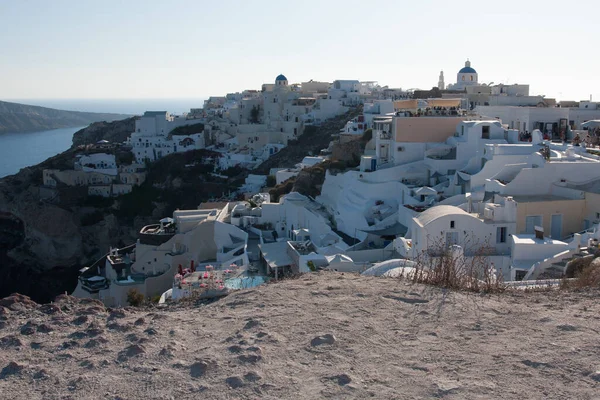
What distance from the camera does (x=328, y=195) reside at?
22.4m

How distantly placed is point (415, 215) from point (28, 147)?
11547cm

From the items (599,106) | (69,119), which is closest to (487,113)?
(599,106)

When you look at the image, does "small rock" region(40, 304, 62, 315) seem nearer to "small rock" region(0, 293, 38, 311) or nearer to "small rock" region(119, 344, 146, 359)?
"small rock" region(0, 293, 38, 311)

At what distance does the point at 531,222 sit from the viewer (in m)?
14.3

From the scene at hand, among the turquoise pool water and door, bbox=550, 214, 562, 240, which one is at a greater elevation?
door, bbox=550, 214, 562, 240

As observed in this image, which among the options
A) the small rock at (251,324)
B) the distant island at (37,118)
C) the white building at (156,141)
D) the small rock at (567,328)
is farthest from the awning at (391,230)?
the distant island at (37,118)

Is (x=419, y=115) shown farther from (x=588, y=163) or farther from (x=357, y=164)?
(x=588, y=163)

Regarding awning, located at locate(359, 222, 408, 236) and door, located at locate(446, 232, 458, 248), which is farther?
awning, located at locate(359, 222, 408, 236)

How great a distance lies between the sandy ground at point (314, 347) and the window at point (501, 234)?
7813 mm

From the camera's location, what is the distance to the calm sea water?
8828 centimetres

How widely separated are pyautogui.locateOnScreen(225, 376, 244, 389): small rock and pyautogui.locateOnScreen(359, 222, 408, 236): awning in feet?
41.0

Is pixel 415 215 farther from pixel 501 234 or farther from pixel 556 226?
pixel 556 226

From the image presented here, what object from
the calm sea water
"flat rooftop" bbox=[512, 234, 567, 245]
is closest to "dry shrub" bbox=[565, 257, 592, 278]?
"flat rooftop" bbox=[512, 234, 567, 245]

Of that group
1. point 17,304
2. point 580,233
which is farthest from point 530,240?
point 17,304
